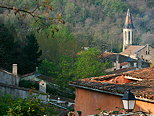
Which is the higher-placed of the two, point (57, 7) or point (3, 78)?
point (57, 7)

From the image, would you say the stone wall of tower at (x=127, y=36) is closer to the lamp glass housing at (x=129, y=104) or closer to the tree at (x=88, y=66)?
the tree at (x=88, y=66)

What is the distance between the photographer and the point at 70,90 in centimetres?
4191

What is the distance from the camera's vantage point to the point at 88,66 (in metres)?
46.6

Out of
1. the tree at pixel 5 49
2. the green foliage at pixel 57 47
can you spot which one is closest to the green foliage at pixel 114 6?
the green foliage at pixel 57 47

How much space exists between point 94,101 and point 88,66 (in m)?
32.4

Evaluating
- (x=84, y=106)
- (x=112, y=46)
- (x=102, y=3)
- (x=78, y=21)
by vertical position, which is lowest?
(x=84, y=106)

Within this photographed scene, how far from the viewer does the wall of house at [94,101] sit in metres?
13.0

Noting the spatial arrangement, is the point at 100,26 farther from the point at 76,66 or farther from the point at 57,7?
the point at 76,66

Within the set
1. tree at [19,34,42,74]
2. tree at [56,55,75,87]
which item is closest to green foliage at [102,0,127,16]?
tree at [56,55,75,87]

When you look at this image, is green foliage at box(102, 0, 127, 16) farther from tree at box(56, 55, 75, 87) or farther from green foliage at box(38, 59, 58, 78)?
green foliage at box(38, 59, 58, 78)

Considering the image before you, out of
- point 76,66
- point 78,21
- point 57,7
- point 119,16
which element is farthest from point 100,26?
point 76,66

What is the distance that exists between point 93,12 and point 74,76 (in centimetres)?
9251

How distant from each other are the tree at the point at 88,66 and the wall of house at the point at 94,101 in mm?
29938

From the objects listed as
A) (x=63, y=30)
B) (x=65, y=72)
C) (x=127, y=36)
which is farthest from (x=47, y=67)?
(x=127, y=36)
